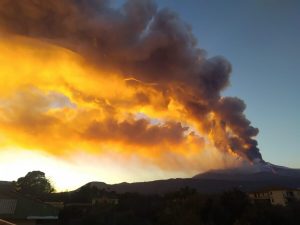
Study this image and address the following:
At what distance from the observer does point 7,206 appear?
23.1m

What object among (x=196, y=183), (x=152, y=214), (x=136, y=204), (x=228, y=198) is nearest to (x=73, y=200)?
(x=136, y=204)

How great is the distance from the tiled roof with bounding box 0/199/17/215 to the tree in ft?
Answer: 262

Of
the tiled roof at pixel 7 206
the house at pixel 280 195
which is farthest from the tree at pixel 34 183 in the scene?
the tiled roof at pixel 7 206

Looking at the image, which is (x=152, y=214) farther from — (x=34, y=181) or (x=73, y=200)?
(x=34, y=181)

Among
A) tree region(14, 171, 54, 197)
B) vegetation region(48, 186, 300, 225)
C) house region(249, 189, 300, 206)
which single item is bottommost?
vegetation region(48, 186, 300, 225)

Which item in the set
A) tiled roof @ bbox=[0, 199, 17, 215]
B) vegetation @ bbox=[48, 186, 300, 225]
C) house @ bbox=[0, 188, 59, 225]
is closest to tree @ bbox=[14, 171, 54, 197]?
vegetation @ bbox=[48, 186, 300, 225]

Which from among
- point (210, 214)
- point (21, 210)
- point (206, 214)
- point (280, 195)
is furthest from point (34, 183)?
point (21, 210)

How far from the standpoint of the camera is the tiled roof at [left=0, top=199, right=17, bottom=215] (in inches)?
899

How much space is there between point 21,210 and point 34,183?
282 ft

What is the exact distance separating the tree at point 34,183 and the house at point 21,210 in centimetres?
7861

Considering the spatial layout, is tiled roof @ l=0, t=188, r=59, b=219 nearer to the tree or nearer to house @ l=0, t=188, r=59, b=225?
house @ l=0, t=188, r=59, b=225

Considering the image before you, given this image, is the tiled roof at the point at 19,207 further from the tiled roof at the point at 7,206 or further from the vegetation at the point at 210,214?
the vegetation at the point at 210,214

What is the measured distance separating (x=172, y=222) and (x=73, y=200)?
4956 centimetres

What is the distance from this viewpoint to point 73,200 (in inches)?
3059
